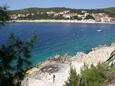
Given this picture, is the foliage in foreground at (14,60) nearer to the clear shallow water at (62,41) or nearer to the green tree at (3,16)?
the green tree at (3,16)

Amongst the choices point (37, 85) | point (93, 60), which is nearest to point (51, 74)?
point (37, 85)

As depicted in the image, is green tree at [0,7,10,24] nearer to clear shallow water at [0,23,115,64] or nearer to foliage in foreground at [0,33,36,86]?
foliage in foreground at [0,33,36,86]

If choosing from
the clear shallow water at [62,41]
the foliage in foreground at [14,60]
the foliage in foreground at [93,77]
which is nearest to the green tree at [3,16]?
the foliage in foreground at [14,60]

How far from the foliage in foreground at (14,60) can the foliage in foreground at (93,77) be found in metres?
9.13

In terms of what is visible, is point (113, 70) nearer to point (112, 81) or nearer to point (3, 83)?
point (112, 81)

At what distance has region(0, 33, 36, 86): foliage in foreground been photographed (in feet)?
28.6

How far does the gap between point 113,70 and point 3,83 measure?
16431 mm

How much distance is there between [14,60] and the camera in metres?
8.88

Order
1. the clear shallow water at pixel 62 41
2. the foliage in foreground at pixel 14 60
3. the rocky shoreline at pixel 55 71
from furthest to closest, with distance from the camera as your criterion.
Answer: the clear shallow water at pixel 62 41 → the rocky shoreline at pixel 55 71 → the foliage in foreground at pixel 14 60

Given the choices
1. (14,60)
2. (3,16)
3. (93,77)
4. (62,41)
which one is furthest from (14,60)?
(62,41)

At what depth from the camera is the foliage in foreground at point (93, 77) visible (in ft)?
63.7

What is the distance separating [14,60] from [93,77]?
1264 cm

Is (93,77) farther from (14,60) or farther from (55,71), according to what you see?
(55,71)

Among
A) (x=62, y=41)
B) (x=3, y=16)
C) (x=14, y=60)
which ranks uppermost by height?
(x=3, y=16)
